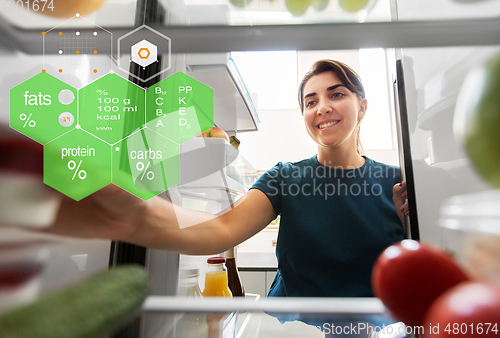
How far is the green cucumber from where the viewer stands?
0.37 feet

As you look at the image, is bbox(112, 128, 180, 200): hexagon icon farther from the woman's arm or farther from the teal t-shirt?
the teal t-shirt

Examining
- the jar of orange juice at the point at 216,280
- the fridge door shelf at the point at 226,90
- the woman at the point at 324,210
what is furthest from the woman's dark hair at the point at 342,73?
the jar of orange juice at the point at 216,280

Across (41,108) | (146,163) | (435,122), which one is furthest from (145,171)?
(435,122)

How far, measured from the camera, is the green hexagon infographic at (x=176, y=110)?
44 centimetres

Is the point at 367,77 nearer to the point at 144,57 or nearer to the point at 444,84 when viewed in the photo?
the point at 444,84

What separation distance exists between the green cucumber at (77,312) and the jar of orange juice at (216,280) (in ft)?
1.15

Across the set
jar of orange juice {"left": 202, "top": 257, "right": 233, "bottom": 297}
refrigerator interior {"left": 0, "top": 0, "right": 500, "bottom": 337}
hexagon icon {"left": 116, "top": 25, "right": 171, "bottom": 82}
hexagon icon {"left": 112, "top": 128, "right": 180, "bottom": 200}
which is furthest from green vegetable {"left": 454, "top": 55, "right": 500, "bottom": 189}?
jar of orange juice {"left": 202, "top": 257, "right": 233, "bottom": 297}

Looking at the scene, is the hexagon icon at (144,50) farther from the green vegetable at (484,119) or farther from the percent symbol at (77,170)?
the green vegetable at (484,119)

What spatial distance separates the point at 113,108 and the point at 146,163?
89mm

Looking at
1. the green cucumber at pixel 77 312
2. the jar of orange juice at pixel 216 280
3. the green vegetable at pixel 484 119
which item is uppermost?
the green vegetable at pixel 484 119

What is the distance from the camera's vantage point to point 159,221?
42cm

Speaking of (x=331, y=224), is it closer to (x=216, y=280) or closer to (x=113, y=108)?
(x=216, y=280)

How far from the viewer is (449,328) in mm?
104

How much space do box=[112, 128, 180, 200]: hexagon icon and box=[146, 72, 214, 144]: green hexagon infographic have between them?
0.02 m
